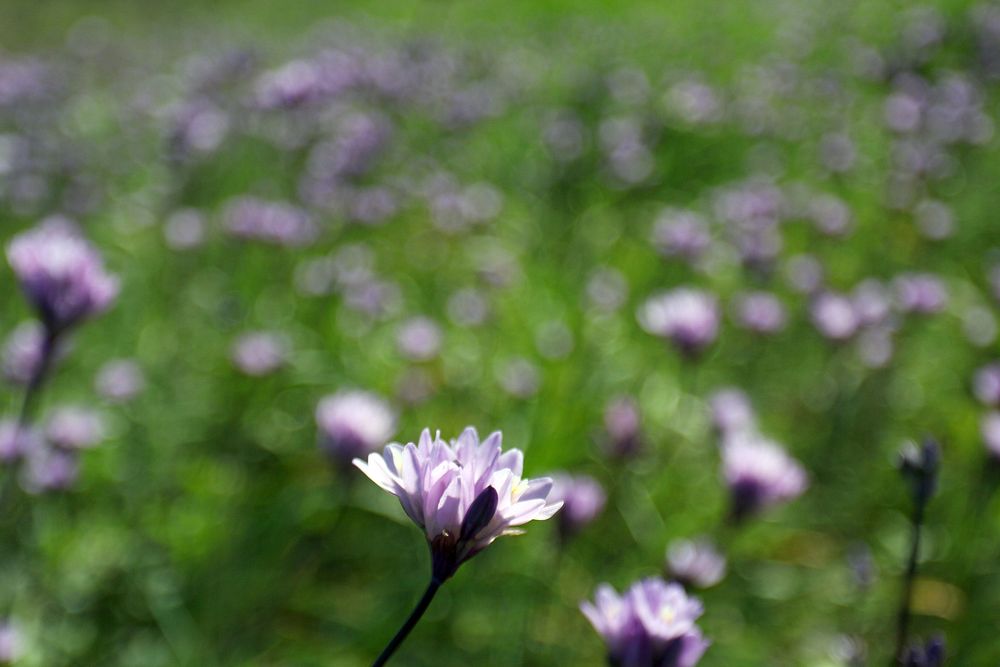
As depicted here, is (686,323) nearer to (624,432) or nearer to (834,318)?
(624,432)

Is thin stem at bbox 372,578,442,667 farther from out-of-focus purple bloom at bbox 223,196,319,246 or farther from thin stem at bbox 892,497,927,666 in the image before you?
out-of-focus purple bloom at bbox 223,196,319,246

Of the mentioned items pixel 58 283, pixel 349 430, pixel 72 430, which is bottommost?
pixel 72 430

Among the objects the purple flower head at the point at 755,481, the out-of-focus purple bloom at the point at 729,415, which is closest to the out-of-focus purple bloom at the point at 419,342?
the out-of-focus purple bloom at the point at 729,415

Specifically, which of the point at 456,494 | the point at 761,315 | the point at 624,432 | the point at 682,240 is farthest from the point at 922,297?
the point at 456,494

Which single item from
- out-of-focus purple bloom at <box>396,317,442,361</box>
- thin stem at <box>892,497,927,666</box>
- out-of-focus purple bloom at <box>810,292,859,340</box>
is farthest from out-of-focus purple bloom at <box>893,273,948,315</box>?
thin stem at <box>892,497,927,666</box>

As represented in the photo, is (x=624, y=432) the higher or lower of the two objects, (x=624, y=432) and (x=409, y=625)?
the lower

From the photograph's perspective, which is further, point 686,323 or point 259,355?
point 259,355
